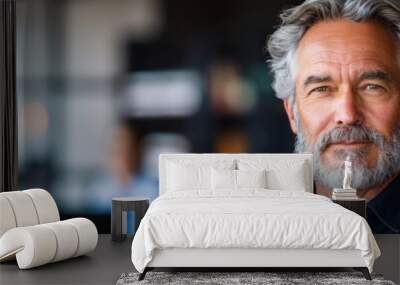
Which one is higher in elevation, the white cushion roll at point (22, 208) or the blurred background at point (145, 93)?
the blurred background at point (145, 93)

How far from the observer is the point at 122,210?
6.70 m

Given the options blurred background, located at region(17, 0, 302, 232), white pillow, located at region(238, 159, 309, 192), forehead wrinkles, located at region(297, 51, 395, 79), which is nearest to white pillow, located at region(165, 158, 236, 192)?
white pillow, located at region(238, 159, 309, 192)

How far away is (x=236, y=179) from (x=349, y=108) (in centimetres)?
161

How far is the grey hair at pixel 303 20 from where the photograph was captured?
Answer: 7.18m

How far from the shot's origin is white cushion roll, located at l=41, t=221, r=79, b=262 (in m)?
5.35

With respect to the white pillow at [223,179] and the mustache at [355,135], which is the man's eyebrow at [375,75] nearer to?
the mustache at [355,135]

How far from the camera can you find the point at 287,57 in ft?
24.1

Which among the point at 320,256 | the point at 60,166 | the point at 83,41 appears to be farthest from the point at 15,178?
the point at 320,256

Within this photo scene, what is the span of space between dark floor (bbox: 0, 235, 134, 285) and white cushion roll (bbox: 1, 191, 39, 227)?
1.21ft

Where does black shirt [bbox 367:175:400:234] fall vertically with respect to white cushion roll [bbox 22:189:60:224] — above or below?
below

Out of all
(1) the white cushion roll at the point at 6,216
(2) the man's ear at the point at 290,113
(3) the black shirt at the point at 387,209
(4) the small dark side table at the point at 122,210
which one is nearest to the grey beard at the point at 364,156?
(3) the black shirt at the point at 387,209

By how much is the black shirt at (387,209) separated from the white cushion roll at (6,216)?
390 cm

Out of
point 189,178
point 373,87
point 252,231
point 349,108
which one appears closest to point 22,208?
point 189,178

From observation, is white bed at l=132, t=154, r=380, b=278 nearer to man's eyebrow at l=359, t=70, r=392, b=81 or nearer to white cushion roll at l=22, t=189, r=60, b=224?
white cushion roll at l=22, t=189, r=60, b=224
